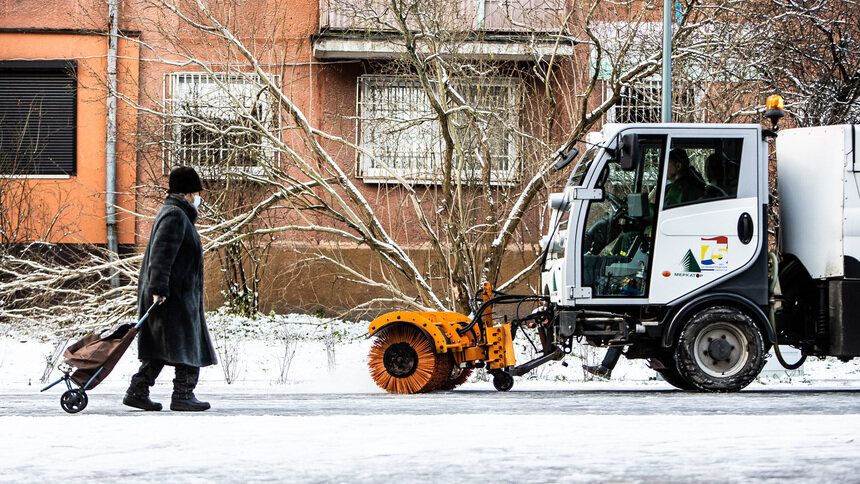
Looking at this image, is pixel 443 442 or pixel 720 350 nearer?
pixel 443 442

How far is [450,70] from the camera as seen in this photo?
48.6 feet

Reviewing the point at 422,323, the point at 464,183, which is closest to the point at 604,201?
the point at 422,323

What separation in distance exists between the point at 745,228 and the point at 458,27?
6.10m

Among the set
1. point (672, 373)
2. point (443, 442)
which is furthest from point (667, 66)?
point (443, 442)

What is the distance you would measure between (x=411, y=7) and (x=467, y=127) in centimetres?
197

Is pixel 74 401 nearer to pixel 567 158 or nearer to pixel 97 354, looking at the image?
pixel 97 354

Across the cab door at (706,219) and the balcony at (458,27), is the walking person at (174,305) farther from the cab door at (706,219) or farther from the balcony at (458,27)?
the balcony at (458,27)

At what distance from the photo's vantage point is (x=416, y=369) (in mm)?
10336

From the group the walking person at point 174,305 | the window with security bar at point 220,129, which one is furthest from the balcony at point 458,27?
the walking person at point 174,305

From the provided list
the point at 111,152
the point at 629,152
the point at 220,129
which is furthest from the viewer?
the point at 111,152

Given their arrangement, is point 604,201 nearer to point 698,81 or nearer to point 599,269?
point 599,269

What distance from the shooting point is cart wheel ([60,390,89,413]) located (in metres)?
8.16

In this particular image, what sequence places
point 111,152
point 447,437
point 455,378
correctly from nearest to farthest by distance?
point 447,437 < point 455,378 < point 111,152

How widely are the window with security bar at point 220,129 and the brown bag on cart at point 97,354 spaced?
6636mm
